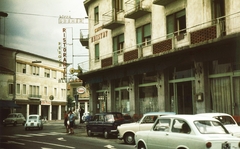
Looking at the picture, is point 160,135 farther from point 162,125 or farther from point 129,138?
point 129,138

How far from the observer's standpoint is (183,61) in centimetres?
1898

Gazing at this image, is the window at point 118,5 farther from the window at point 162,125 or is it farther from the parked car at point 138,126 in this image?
the window at point 162,125

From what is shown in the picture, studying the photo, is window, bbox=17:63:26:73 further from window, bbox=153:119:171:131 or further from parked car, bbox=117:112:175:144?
window, bbox=153:119:171:131

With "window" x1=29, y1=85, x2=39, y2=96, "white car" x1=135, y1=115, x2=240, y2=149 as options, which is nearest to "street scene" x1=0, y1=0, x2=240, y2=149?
"white car" x1=135, y1=115, x2=240, y2=149

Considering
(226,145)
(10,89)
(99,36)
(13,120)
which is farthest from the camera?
(10,89)

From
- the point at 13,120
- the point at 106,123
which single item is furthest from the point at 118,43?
the point at 13,120

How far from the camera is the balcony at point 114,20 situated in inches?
1027

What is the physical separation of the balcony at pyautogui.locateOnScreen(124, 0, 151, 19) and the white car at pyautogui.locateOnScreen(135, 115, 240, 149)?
14.3 m

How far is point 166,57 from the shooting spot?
66.2 feet

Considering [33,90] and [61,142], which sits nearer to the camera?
[61,142]

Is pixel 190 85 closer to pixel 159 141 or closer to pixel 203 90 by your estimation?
pixel 203 90

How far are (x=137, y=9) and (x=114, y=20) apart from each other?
3594mm

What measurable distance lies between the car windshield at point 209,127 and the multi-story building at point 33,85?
3874 centimetres

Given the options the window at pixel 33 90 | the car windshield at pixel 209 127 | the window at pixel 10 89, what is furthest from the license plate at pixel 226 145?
the window at pixel 33 90
